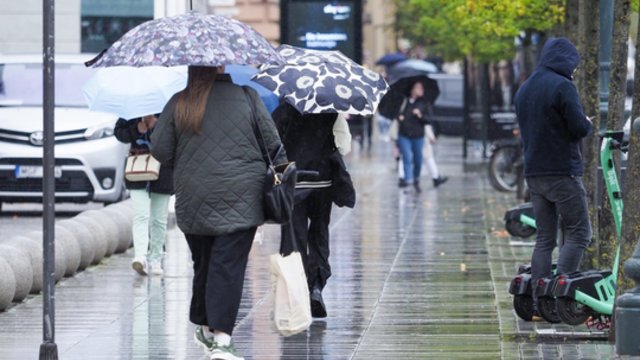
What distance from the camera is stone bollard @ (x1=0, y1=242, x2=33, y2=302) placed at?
12023 mm

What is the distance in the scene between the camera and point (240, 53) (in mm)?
9312

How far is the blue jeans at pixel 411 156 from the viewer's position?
85.7 feet

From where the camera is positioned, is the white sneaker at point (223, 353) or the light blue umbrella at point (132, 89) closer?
the white sneaker at point (223, 353)

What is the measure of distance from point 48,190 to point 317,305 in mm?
2768

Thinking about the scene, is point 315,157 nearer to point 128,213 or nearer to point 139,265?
point 139,265

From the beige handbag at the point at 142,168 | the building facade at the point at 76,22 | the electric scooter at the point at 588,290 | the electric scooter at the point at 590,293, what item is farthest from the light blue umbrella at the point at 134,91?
the building facade at the point at 76,22

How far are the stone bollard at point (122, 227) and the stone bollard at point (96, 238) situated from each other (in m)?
0.62

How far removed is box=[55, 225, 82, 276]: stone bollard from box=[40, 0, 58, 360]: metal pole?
4.45 metres

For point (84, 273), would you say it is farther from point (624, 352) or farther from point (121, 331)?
point (624, 352)

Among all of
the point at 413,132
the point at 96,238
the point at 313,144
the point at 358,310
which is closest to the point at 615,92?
the point at 313,144

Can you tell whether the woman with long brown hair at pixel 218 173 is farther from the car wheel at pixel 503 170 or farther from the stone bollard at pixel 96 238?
the car wheel at pixel 503 170

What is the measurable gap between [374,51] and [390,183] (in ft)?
128

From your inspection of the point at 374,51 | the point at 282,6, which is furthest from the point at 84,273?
the point at 374,51

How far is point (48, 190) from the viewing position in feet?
29.8
